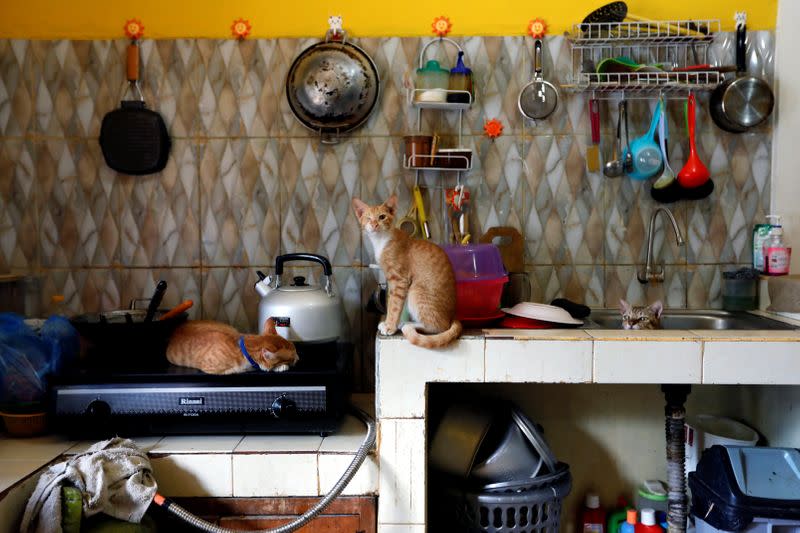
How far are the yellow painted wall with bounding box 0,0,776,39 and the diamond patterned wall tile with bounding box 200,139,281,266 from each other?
0.42m

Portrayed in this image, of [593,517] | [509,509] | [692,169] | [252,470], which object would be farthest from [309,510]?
[692,169]

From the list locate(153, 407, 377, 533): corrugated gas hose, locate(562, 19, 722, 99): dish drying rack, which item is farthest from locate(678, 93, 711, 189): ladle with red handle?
locate(153, 407, 377, 533): corrugated gas hose

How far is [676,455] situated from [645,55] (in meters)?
1.39

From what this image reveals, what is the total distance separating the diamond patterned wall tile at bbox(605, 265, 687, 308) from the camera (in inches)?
95.0

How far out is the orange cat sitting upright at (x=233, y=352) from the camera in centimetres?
185

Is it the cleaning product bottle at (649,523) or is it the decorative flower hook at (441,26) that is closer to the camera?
the cleaning product bottle at (649,523)

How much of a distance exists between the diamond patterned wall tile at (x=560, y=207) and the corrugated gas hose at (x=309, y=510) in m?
1.01

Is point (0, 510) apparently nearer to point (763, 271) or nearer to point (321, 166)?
point (321, 166)

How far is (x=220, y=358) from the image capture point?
186cm

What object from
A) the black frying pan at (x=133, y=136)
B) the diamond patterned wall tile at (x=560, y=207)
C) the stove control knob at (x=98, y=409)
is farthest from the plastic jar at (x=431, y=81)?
the stove control knob at (x=98, y=409)

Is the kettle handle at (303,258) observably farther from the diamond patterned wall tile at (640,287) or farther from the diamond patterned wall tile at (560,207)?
the diamond patterned wall tile at (640,287)

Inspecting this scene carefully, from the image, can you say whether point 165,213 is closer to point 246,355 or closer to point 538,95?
point 246,355

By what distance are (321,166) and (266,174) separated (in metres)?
0.20

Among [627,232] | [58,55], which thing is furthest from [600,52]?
[58,55]
